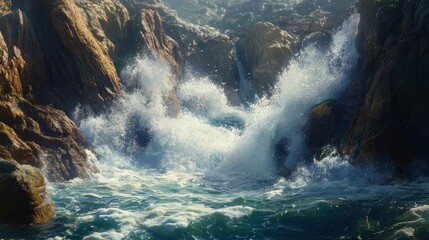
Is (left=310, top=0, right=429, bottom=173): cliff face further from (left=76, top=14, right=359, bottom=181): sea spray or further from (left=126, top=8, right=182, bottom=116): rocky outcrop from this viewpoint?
(left=126, top=8, right=182, bottom=116): rocky outcrop

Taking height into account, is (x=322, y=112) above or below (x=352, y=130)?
above

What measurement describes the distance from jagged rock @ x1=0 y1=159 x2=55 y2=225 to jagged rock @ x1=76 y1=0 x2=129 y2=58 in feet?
46.3

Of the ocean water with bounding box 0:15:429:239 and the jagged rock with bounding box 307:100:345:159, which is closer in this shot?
the ocean water with bounding box 0:15:429:239

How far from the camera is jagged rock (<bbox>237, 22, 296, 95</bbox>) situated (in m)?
34.2

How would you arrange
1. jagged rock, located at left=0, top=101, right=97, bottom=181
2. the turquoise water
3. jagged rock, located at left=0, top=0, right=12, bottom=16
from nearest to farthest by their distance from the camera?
the turquoise water → jagged rock, located at left=0, top=101, right=97, bottom=181 → jagged rock, located at left=0, top=0, right=12, bottom=16

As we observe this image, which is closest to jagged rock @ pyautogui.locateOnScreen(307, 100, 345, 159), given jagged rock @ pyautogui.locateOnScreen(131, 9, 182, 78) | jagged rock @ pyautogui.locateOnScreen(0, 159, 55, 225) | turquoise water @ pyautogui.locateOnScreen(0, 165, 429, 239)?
turquoise water @ pyautogui.locateOnScreen(0, 165, 429, 239)

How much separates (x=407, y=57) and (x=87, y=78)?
13.8 meters

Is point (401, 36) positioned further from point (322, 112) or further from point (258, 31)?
point (258, 31)

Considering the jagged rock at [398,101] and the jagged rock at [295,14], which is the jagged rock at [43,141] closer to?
the jagged rock at [398,101]

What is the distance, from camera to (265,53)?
114 feet

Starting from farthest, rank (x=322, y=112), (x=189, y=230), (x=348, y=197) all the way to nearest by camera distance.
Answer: (x=322, y=112) → (x=348, y=197) → (x=189, y=230)

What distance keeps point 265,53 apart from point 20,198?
26.1m

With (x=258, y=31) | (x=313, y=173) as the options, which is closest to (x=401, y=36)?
(x=313, y=173)

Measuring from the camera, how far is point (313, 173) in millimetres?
15641
